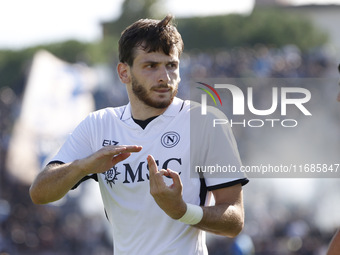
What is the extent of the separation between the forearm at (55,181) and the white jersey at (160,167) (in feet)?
0.49

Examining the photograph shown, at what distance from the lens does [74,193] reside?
24.9 metres

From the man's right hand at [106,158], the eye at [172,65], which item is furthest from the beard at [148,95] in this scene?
the man's right hand at [106,158]

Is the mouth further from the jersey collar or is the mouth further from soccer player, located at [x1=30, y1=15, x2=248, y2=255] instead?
the jersey collar

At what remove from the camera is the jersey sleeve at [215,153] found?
13.8 feet

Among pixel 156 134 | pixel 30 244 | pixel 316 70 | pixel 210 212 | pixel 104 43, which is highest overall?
pixel 104 43

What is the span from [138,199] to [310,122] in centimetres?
2003

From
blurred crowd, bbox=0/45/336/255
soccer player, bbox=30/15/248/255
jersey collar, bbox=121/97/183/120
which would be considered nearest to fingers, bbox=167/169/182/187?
soccer player, bbox=30/15/248/255

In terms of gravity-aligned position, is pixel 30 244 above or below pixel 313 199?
below

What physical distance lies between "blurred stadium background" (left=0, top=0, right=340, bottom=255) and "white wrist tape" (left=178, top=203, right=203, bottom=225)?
12643mm

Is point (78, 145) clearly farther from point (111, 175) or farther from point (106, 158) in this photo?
point (106, 158)

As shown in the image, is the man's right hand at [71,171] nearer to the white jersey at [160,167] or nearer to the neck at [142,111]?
the white jersey at [160,167]

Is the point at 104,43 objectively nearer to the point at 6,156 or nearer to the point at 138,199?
the point at 6,156

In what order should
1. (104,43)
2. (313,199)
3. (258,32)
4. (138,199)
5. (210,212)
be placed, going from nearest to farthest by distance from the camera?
(210,212)
(138,199)
(313,199)
(104,43)
(258,32)

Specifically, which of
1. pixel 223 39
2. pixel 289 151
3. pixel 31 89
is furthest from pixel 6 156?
pixel 223 39
